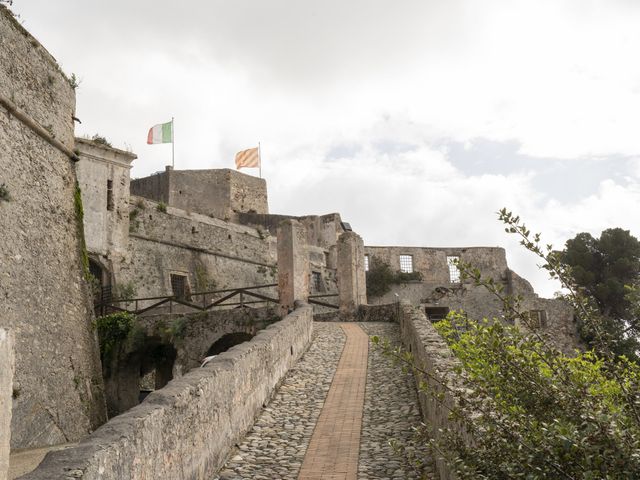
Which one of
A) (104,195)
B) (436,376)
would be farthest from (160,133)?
(436,376)

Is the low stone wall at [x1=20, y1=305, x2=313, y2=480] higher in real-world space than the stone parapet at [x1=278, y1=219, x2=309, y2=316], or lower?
lower

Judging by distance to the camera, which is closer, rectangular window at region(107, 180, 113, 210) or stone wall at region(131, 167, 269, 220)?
rectangular window at region(107, 180, 113, 210)

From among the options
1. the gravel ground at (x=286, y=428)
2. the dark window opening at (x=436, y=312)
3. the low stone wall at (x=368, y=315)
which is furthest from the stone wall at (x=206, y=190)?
the gravel ground at (x=286, y=428)

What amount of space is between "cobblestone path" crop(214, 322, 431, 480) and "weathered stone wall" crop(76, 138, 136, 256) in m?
13.4

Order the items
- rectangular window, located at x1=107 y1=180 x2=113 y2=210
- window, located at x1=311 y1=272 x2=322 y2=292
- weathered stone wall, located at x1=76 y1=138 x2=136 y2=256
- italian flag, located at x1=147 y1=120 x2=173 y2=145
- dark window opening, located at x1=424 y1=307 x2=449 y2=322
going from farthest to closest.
Answer: 1. italian flag, located at x1=147 y1=120 x2=173 y2=145
2. dark window opening, located at x1=424 y1=307 x2=449 y2=322
3. window, located at x1=311 y1=272 x2=322 y2=292
4. rectangular window, located at x1=107 y1=180 x2=113 y2=210
5. weathered stone wall, located at x1=76 y1=138 x2=136 y2=256

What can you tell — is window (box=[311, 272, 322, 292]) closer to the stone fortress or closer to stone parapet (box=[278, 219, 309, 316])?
the stone fortress

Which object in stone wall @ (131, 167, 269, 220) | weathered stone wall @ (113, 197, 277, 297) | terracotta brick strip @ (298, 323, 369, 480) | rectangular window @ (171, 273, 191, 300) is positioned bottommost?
terracotta brick strip @ (298, 323, 369, 480)

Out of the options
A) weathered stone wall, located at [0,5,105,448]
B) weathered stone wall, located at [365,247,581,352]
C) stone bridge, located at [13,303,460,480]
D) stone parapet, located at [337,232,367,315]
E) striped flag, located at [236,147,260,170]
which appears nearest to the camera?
stone bridge, located at [13,303,460,480]

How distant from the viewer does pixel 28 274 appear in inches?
532

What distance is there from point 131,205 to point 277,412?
1920 cm

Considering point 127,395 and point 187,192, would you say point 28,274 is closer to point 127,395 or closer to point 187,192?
point 127,395

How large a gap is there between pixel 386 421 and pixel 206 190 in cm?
3556

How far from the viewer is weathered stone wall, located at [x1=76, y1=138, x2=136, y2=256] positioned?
963 inches

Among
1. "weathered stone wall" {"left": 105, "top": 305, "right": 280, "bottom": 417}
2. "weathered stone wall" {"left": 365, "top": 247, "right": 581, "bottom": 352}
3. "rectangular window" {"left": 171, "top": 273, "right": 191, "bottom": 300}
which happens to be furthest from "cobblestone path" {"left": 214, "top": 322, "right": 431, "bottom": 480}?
"weathered stone wall" {"left": 365, "top": 247, "right": 581, "bottom": 352}
